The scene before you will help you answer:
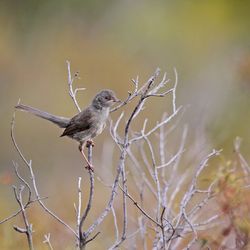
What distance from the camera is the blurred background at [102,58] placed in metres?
21.7

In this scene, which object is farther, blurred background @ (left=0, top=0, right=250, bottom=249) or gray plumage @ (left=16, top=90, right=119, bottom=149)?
blurred background @ (left=0, top=0, right=250, bottom=249)

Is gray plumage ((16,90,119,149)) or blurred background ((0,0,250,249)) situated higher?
blurred background ((0,0,250,249))

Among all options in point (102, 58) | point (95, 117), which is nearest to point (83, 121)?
point (95, 117)

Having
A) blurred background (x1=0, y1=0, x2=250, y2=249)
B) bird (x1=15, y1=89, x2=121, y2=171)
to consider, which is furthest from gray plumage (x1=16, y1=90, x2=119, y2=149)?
blurred background (x1=0, y1=0, x2=250, y2=249)

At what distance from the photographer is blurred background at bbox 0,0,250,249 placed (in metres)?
21.7

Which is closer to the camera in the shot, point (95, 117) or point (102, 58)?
point (95, 117)

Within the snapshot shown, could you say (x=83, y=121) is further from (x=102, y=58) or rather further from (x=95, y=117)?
(x=102, y=58)

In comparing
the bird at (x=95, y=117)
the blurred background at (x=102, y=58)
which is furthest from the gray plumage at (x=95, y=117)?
the blurred background at (x=102, y=58)

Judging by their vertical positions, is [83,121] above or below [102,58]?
below

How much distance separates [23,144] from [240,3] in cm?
1452

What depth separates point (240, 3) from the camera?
121ft

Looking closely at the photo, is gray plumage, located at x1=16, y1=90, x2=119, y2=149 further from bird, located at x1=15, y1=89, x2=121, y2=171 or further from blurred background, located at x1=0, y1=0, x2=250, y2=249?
blurred background, located at x1=0, y1=0, x2=250, y2=249

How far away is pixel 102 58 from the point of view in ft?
101

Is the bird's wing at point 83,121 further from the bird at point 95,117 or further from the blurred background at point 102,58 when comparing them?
the blurred background at point 102,58
